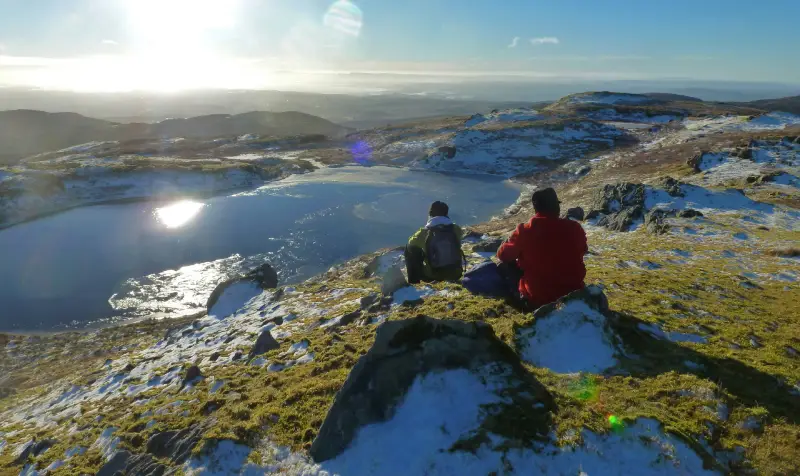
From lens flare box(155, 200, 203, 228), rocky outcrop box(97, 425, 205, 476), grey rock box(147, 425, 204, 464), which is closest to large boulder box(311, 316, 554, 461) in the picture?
grey rock box(147, 425, 204, 464)

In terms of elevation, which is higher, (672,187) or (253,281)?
(672,187)

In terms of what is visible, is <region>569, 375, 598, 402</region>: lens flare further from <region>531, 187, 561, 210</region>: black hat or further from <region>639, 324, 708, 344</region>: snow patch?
<region>531, 187, 561, 210</region>: black hat

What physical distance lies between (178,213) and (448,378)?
147ft

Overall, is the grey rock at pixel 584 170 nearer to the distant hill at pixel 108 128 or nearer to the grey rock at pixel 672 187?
the grey rock at pixel 672 187

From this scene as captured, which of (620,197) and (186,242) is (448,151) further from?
(186,242)

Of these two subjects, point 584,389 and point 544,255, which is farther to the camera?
point 544,255

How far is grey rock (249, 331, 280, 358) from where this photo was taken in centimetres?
1141

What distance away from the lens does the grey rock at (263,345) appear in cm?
1141

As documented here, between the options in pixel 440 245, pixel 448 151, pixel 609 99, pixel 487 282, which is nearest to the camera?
pixel 487 282

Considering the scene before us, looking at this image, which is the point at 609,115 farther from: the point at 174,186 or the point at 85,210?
the point at 85,210

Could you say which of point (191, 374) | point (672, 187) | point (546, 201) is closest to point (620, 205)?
point (672, 187)

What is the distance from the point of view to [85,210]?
45.8 meters

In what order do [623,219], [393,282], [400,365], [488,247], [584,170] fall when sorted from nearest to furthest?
[400,365]
[393,282]
[488,247]
[623,219]
[584,170]

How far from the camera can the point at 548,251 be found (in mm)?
7840
